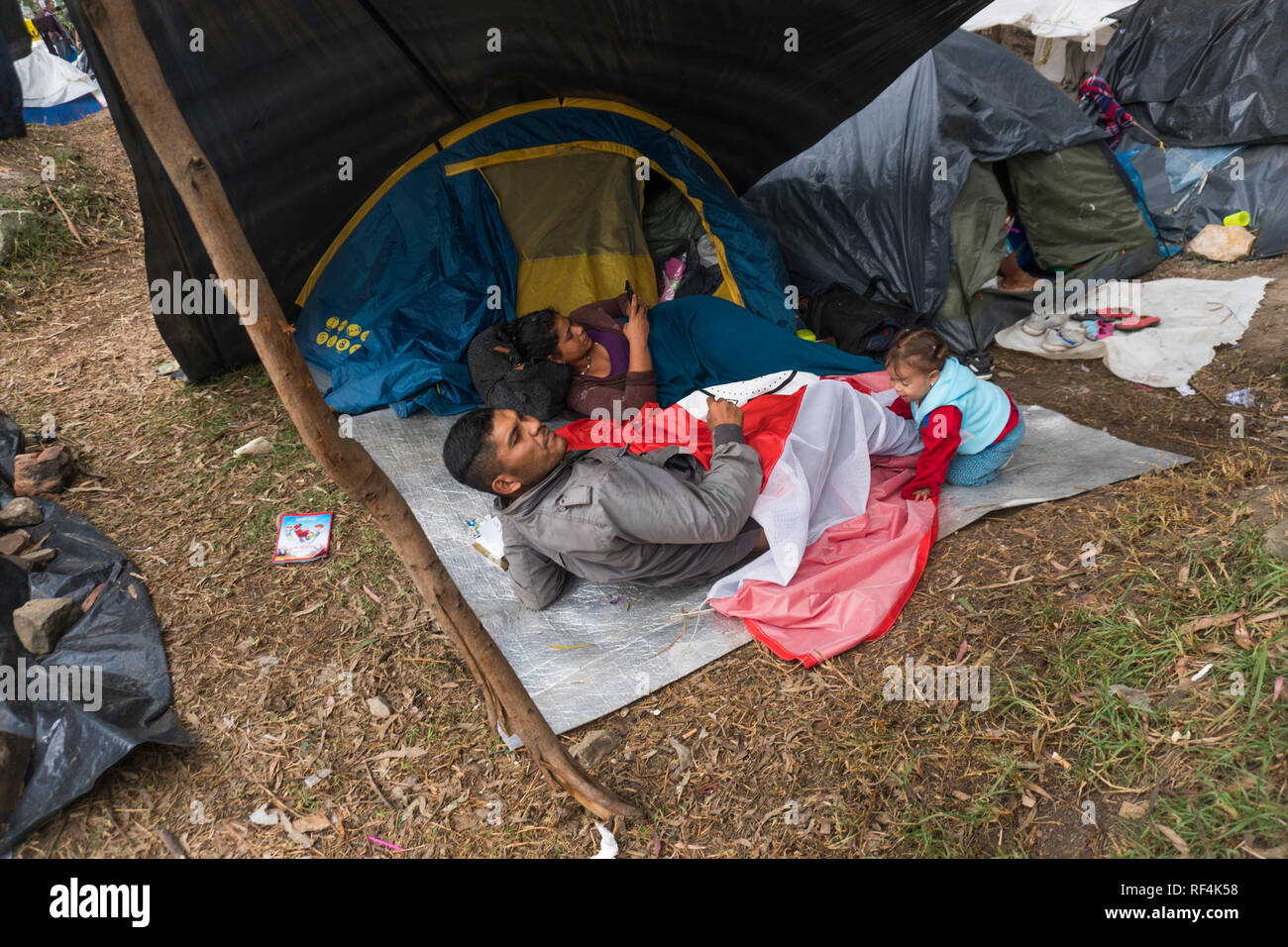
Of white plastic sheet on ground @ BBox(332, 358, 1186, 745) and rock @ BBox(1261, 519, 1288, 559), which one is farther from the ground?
rock @ BBox(1261, 519, 1288, 559)

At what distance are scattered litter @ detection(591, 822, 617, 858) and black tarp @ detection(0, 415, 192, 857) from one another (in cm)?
144

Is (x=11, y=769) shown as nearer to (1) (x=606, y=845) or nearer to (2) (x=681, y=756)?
(1) (x=606, y=845)

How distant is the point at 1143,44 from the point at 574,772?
7.93m

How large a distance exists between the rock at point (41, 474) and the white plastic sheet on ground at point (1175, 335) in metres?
5.55

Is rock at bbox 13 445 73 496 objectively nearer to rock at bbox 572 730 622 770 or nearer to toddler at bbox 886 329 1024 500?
rock at bbox 572 730 622 770

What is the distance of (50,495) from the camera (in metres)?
3.93

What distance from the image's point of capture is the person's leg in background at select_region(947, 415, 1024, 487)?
3.47m

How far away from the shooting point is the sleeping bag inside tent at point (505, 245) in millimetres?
4590

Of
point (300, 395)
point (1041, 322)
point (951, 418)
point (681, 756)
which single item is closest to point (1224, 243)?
point (1041, 322)

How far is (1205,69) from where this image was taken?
6531mm

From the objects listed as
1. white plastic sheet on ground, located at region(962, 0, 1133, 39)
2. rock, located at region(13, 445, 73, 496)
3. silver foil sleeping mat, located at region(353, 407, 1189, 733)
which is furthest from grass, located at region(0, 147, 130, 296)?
white plastic sheet on ground, located at region(962, 0, 1133, 39)
